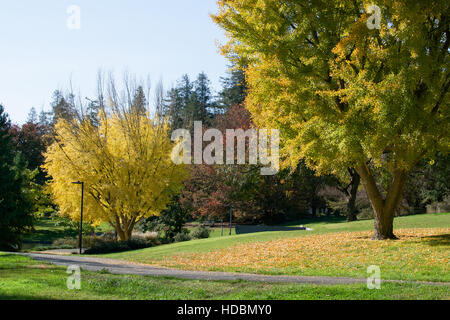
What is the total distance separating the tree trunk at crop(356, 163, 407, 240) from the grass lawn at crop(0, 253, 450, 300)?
823cm

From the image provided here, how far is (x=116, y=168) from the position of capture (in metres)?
29.0

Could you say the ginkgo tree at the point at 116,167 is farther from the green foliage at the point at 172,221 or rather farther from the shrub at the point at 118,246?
the green foliage at the point at 172,221

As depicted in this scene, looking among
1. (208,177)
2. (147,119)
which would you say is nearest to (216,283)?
(147,119)

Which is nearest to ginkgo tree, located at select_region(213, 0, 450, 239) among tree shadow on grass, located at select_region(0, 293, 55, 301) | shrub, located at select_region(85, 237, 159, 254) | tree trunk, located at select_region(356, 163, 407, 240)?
tree trunk, located at select_region(356, 163, 407, 240)

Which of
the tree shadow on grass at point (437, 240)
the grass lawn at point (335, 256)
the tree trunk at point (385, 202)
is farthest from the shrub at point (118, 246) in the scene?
the tree shadow on grass at point (437, 240)

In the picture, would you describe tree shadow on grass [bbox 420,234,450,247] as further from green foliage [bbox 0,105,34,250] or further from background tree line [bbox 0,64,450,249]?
green foliage [bbox 0,105,34,250]

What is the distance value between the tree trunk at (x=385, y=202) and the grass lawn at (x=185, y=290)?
8233 millimetres

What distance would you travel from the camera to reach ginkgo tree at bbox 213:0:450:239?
1369cm

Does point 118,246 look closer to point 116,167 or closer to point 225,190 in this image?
point 116,167

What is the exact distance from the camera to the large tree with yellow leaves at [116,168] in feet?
93.6

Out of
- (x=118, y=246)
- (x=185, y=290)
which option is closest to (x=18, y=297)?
(x=185, y=290)

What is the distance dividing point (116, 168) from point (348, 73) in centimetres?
1882
